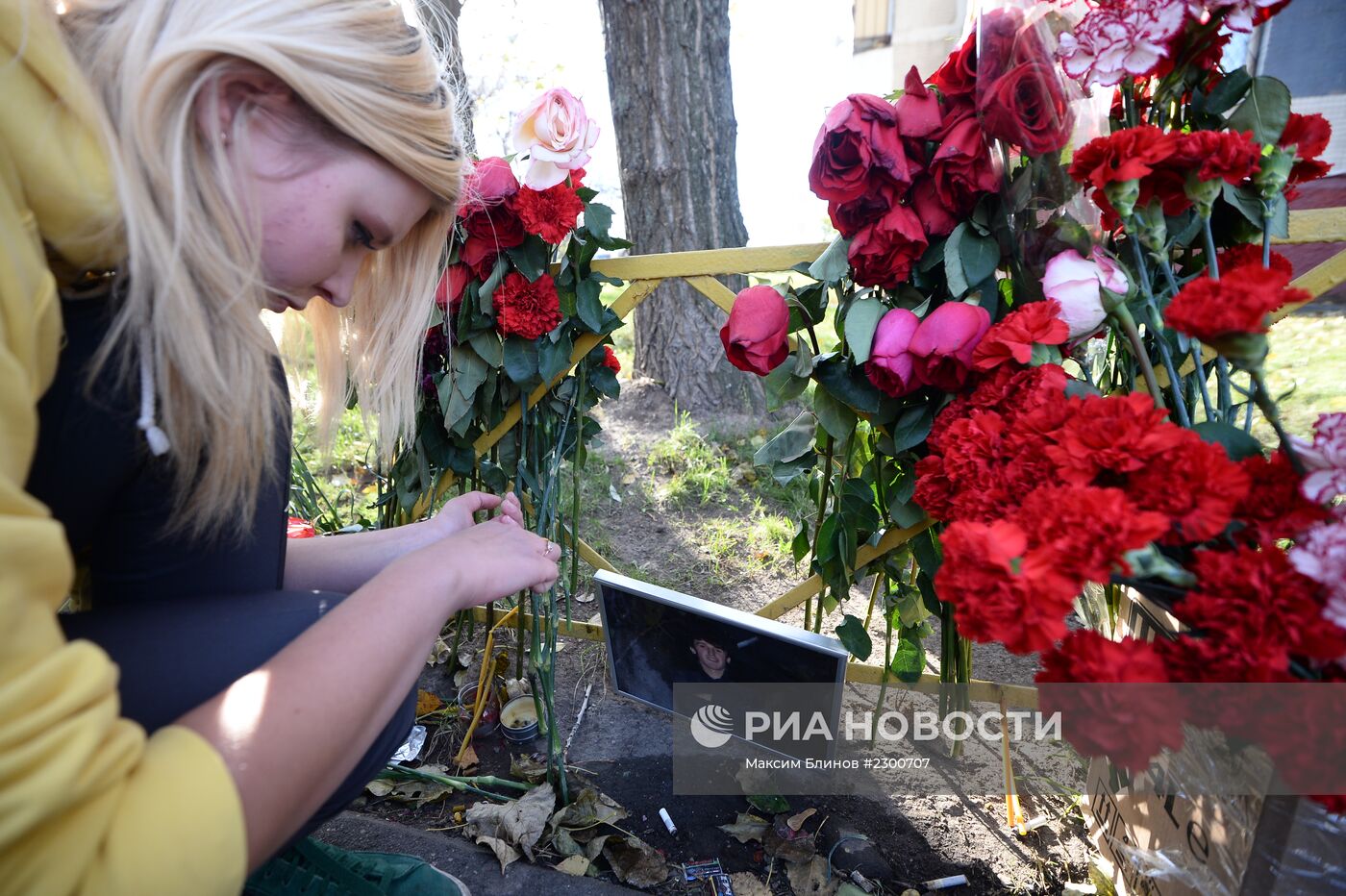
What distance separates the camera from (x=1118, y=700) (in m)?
0.72

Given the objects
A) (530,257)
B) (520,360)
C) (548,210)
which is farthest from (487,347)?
(548,210)

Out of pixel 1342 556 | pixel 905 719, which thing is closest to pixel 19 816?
pixel 1342 556

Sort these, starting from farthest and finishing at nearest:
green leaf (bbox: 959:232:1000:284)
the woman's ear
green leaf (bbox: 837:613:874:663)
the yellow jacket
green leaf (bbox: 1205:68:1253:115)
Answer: green leaf (bbox: 837:613:874:663) < green leaf (bbox: 959:232:1000:284) < green leaf (bbox: 1205:68:1253:115) < the woman's ear < the yellow jacket

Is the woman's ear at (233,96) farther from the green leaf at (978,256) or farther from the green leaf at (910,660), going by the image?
the green leaf at (910,660)

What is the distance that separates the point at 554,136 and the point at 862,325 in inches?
25.7

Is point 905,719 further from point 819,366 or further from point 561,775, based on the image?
point 819,366

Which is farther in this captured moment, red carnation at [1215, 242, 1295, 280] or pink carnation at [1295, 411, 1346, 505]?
red carnation at [1215, 242, 1295, 280]

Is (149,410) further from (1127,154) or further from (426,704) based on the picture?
(426,704)

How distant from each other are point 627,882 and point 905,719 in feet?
2.65

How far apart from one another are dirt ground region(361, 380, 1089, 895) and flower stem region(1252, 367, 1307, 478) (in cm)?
107

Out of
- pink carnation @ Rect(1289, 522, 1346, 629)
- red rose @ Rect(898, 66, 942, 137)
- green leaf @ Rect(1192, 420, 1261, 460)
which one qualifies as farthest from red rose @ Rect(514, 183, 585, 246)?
pink carnation @ Rect(1289, 522, 1346, 629)

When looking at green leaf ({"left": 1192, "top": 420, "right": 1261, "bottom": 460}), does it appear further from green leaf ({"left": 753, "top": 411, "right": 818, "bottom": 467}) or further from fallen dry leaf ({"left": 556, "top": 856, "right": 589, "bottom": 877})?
fallen dry leaf ({"left": 556, "top": 856, "right": 589, "bottom": 877})

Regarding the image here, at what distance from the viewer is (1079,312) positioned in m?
0.98

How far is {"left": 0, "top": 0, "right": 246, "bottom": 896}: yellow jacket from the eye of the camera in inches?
23.8
